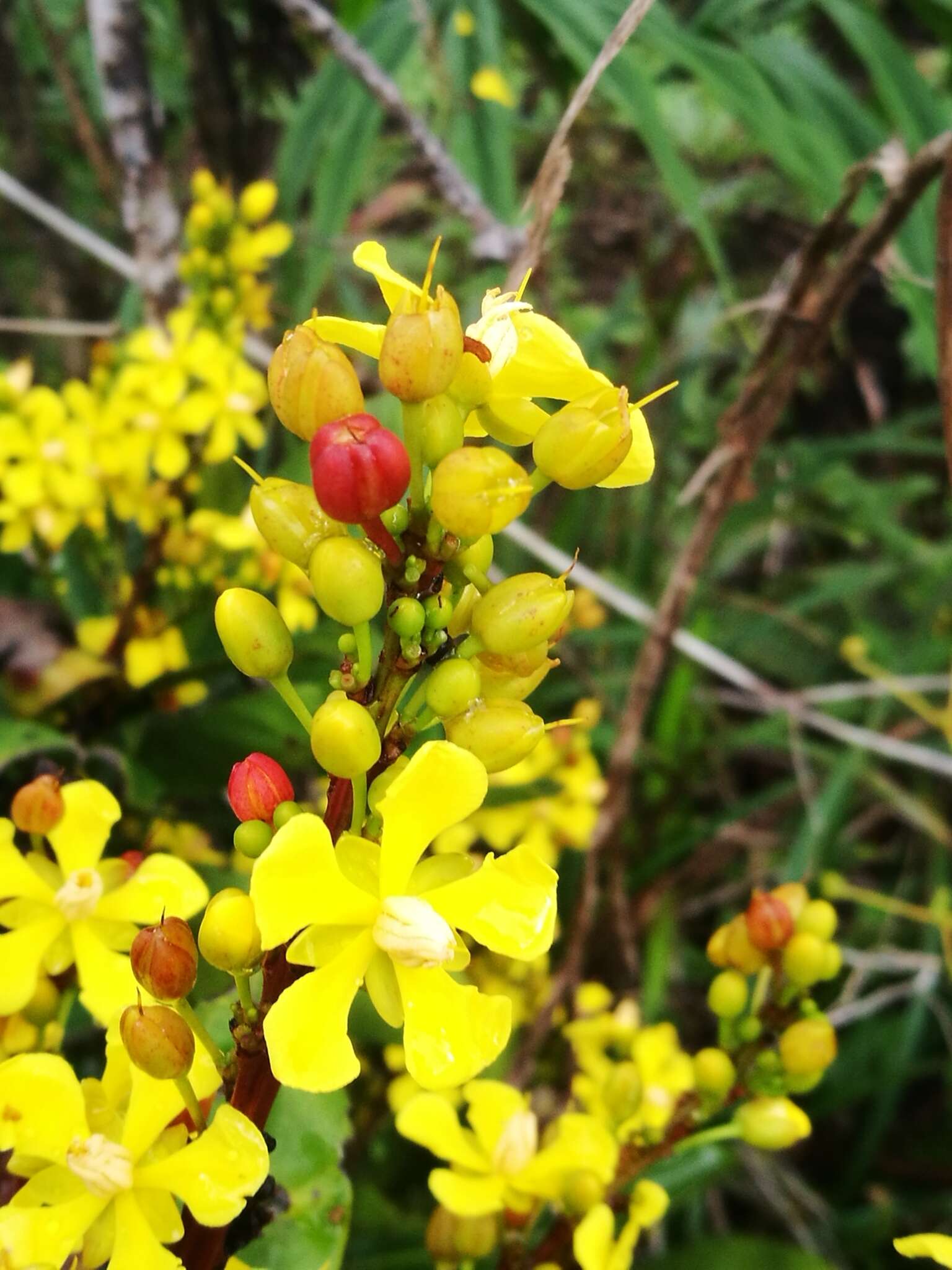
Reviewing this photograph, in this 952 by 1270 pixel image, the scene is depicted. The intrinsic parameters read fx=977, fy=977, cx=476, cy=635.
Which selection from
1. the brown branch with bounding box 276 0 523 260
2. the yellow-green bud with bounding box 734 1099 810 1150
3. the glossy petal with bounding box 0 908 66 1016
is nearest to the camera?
the glossy petal with bounding box 0 908 66 1016

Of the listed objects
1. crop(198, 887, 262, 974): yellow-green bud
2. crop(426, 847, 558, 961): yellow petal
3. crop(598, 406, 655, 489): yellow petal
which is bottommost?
crop(426, 847, 558, 961): yellow petal

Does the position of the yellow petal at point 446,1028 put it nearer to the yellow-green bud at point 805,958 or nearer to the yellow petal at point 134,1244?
the yellow petal at point 134,1244

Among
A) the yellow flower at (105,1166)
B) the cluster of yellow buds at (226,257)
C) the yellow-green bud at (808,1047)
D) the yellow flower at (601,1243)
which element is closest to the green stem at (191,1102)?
the yellow flower at (105,1166)

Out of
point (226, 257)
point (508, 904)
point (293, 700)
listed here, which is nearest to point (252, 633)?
point (293, 700)

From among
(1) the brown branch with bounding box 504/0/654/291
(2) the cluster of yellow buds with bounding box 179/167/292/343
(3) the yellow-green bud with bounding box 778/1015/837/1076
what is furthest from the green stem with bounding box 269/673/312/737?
(2) the cluster of yellow buds with bounding box 179/167/292/343

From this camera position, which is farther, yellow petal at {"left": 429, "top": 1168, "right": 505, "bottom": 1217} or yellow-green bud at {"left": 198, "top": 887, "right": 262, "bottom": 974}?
yellow petal at {"left": 429, "top": 1168, "right": 505, "bottom": 1217}

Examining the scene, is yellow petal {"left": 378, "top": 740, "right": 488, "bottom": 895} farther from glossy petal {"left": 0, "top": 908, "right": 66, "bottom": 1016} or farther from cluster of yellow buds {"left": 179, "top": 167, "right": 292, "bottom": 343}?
cluster of yellow buds {"left": 179, "top": 167, "right": 292, "bottom": 343}

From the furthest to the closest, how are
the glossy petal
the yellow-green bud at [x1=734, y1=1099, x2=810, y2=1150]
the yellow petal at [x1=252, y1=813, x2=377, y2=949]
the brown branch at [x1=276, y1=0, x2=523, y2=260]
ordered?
1. the brown branch at [x1=276, y1=0, x2=523, y2=260]
2. the yellow-green bud at [x1=734, y1=1099, x2=810, y2=1150]
3. the glossy petal
4. the yellow petal at [x1=252, y1=813, x2=377, y2=949]
